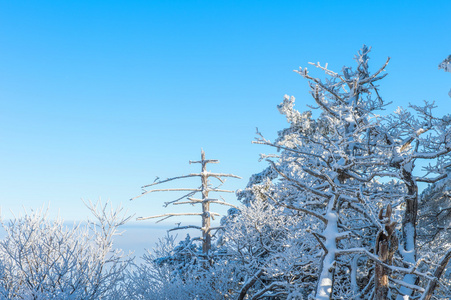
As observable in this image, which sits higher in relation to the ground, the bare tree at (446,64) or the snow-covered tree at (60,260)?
the bare tree at (446,64)

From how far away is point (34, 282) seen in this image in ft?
32.7

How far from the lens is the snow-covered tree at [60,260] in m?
9.87

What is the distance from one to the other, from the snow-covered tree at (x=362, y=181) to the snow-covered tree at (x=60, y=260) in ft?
17.5

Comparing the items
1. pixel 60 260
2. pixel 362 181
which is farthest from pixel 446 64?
pixel 60 260

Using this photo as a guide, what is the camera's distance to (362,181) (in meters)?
9.44

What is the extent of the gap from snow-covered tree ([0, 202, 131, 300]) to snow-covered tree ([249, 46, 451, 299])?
532cm

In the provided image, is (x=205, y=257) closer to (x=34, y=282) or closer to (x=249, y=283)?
(x=249, y=283)

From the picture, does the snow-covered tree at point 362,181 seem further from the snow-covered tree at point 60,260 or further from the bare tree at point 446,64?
the snow-covered tree at point 60,260

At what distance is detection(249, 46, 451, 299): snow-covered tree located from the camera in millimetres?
8406

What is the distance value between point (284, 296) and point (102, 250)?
7537mm

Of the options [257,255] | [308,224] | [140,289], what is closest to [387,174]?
[308,224]

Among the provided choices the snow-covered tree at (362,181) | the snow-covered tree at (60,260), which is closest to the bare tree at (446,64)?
the snow-covered tree at (362,181)

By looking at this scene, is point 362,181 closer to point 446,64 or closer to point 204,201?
point 446,64

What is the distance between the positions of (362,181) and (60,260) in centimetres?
850
